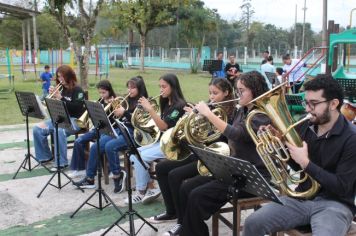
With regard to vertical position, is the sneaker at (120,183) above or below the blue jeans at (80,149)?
below

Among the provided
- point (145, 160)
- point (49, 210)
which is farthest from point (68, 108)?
point (145, 160)

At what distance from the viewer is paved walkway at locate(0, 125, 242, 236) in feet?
15.0

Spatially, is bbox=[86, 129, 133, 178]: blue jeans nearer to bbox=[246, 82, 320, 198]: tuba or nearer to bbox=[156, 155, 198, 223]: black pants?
bbox=[156, 155, 198, 223]: black pants

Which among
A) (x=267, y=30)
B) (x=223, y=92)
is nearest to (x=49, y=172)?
(x=223, y=92)

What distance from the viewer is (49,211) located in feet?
16.7

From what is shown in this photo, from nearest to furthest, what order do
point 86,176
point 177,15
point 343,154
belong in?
point 343,154, point 86,176, point 177,15

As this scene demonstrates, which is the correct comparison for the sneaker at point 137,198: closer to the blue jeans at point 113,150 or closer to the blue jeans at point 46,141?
the blue jeans at point 113,150

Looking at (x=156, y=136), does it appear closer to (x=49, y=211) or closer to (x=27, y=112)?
(x=49, y=211)

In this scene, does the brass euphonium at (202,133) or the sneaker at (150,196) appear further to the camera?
the sneaker at (150,196)

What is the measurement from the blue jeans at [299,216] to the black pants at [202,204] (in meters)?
0.60

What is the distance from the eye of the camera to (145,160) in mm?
5125

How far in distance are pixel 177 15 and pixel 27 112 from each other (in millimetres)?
28541

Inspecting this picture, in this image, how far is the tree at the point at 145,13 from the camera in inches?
1128

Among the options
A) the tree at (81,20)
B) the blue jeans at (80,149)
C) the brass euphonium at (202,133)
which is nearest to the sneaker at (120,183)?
the blue jeans at (80,149)
